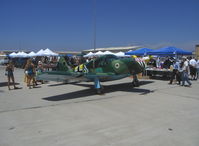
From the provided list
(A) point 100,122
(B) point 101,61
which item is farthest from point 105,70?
(A) point 100,122

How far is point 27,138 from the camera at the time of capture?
435 centimetres

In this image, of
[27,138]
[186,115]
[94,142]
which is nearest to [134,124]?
[94,142]

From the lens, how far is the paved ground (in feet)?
13.9

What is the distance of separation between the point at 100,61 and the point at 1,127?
6719 mm

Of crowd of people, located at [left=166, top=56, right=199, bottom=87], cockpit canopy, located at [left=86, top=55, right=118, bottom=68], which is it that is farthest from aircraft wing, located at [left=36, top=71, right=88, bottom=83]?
crowd of people, located at [left=166, top=56, right=199, bottom=87]

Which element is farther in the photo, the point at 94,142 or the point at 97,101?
the point at 97,101

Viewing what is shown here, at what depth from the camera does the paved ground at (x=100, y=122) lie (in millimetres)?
4230

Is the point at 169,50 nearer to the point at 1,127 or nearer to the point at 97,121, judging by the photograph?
the point at 97,121

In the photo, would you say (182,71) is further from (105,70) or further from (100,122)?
(100,122)

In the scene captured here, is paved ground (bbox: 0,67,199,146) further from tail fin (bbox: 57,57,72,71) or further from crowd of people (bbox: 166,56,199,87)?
tail fin (bbox: 57,57,72,71)

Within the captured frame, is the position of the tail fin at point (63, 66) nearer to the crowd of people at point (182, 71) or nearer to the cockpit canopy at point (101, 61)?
the cockpit canopy at point (101, 61)

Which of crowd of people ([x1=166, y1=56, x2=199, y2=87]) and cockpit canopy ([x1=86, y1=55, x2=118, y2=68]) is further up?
cockpit canopy ([x1=86, y1=55, x2=118, y2=68])

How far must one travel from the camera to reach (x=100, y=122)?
17.8 feet

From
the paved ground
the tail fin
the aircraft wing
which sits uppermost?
the tail fin
